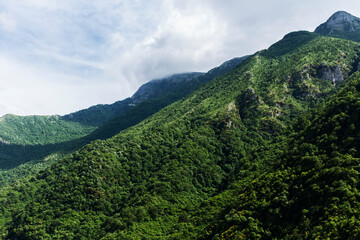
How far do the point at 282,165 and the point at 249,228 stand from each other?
40953 millimetres

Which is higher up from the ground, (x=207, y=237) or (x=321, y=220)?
(x=321, y=220)

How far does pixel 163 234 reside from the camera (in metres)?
132

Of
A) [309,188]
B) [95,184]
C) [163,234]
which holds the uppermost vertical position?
[95,184]

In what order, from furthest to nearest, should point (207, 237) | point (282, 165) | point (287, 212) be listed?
point (282, 165)
point (207, 237)
point (287, 212)

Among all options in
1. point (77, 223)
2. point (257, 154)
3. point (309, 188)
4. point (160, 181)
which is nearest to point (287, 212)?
point (309, 188)

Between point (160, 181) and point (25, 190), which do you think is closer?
point (160, 181)

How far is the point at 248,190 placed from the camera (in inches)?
4414

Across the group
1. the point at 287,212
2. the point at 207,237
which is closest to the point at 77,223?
the point at 207,237

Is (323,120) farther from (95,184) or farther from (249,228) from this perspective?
(95,184)

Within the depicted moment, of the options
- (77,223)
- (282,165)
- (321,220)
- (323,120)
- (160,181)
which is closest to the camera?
(321,220)

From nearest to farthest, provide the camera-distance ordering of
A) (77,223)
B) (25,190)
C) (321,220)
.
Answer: (321,220)
(77,223)
(25,190)

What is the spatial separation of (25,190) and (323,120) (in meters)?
233

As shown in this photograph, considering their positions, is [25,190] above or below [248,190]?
above

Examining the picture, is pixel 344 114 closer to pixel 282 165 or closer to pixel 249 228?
pixel 282 165
